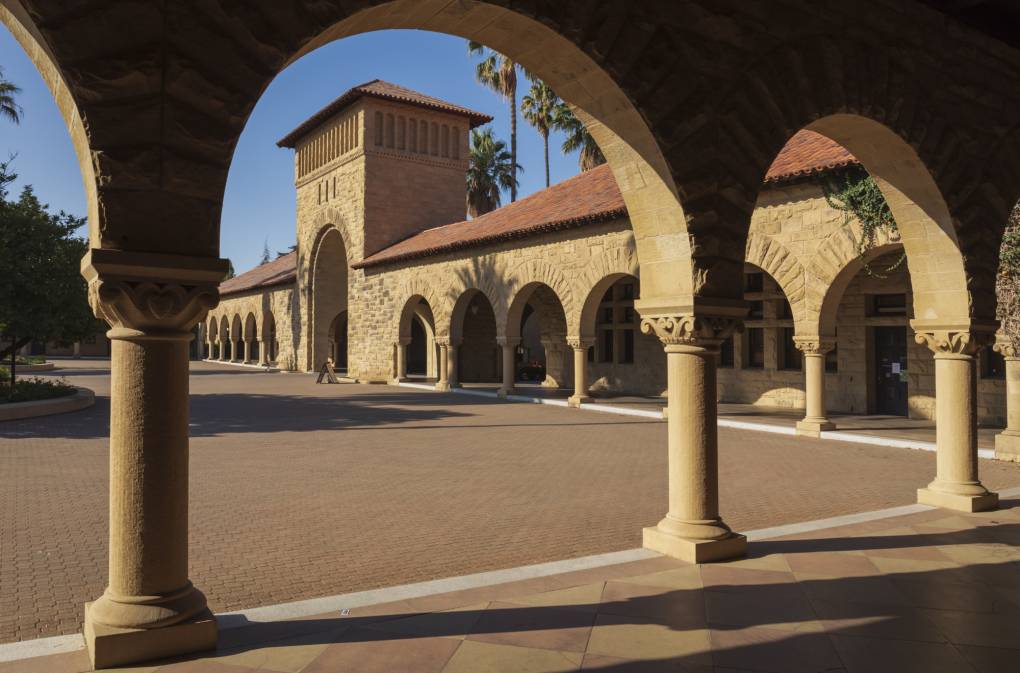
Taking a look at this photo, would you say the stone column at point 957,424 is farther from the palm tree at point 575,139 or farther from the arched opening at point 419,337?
the palm tree at point 575,139

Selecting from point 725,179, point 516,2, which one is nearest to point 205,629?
point 516,2

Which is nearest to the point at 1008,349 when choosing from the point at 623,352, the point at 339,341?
the point at 623,352

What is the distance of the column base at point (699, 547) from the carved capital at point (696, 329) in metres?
1.48

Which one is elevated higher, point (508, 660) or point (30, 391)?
point (30, 391)

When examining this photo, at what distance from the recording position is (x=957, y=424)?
23.1 ft

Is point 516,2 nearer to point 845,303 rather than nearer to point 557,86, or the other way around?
point 557,86

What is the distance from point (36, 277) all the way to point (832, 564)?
17.5 metres

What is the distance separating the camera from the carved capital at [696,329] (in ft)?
17.2

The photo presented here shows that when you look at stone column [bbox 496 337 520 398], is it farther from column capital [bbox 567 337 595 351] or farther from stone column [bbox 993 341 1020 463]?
stone column [bbox 993 341 1020 463]

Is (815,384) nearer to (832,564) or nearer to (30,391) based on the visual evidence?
(832,564)

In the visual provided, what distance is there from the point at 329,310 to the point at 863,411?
26.0m

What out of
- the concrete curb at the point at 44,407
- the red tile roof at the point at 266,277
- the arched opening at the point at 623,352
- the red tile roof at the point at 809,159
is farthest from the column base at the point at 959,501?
the red tile roof at the point at 266,277

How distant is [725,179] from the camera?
5.33 meters

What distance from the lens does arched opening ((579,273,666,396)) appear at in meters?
21.4
